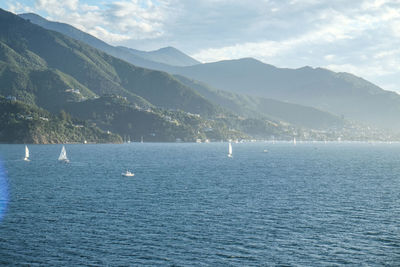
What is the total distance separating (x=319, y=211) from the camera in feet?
262

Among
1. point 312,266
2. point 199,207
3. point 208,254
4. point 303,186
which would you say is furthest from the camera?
point 303,186

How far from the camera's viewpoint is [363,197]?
316 feet

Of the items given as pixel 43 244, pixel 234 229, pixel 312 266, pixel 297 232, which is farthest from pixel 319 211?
pixel 43 244

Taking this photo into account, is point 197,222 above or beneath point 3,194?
beneath

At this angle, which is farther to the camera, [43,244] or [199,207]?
[199,207]

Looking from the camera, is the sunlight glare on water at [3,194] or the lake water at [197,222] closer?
the lake water at [197,222]

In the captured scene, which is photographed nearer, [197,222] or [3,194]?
[197,222]

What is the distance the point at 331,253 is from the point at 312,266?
20.0 feet

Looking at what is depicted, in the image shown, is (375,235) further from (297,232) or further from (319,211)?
(319,211)

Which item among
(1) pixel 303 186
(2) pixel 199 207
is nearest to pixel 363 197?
(1) pixel 303 186

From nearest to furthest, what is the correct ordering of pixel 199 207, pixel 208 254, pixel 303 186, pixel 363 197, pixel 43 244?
pixel 208 254 < pixel 43 244 < pixel 199 207 < pixel 363 197 < pixel 303 186

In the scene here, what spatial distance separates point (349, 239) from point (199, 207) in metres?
32.1

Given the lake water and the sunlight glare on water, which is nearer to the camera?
the lake water

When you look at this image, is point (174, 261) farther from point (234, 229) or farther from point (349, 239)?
point (349, 239)
